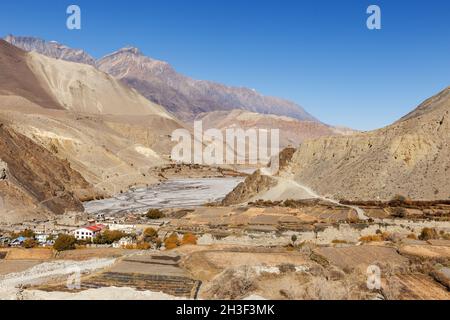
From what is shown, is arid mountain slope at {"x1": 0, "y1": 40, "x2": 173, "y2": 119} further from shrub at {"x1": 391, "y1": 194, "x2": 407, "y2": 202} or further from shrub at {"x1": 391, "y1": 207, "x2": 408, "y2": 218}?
shrub at {"x1": 391, "y1": 207, "x2": 408, "y2": 218}

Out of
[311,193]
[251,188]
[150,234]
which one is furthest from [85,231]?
[251,188]

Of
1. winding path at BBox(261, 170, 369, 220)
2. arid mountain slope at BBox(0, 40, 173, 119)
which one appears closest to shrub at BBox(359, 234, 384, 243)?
winding path at BBox(261, 170, 369, 220)

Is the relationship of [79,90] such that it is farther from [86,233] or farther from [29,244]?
[29,244]

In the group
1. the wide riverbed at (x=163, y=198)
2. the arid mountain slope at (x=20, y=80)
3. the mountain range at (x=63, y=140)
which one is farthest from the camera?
the arid mountain slope at (x=20, y=80)

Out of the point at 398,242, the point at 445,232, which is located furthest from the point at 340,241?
the point at 445,232

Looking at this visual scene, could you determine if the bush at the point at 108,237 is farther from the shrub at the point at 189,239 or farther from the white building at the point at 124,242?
the shrub at the point at 189,239

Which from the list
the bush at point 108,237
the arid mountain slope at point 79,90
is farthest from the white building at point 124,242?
the arid mountain slope at point 79,90

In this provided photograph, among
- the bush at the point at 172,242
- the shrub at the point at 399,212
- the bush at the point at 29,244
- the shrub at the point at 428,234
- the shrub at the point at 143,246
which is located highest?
the shrub at the point at 399,212

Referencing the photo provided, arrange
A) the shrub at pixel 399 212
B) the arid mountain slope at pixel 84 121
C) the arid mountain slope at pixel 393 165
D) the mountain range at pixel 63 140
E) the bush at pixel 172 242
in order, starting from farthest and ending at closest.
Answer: the arid mountain slope at pixel 84 121
the mountain range at pixel 63 140
the arid mountain slope at pixel 393 165
the shrub at pixel 399 212
the bush at pixel 172 242
